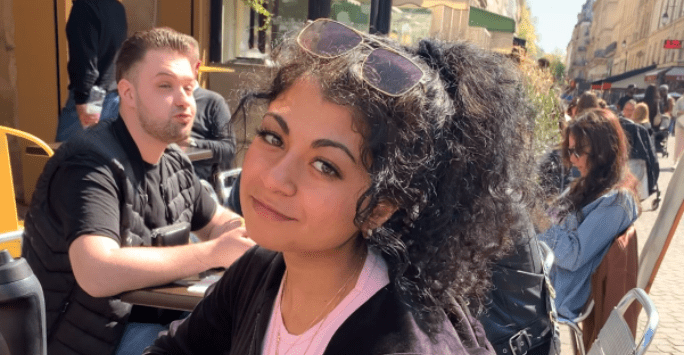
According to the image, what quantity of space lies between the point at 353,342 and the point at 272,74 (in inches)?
24.3

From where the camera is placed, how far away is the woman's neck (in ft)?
4.02

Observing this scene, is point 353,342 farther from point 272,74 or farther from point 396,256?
point 272,74

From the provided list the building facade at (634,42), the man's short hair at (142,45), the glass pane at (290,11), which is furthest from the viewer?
the building facade at (634,42)

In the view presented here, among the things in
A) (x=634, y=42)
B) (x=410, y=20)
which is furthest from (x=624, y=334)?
(x=634, y=42)

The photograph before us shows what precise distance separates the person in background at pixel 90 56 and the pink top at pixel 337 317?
3220 millimetres

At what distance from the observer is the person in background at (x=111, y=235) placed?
199 centimetres

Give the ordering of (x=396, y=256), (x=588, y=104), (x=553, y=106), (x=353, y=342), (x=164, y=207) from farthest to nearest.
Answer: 1. (x=588, y=104)
2. (x=553, y=106)
3. (x=164, y=207)
4. (x=396, y=256)
5. (x=353, y=342)

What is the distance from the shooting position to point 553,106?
4344mm

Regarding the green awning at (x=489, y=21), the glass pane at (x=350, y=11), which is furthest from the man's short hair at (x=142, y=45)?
the green awning at (x=489, y=21)

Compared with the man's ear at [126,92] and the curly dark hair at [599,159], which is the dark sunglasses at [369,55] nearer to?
the man's ear at [126,92]

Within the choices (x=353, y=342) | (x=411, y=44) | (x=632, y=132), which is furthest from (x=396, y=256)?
(x=632, y=132)

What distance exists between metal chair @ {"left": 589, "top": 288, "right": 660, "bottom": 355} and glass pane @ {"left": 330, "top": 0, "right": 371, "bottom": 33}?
17.4 ft

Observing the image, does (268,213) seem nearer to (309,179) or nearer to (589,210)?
(309,179)

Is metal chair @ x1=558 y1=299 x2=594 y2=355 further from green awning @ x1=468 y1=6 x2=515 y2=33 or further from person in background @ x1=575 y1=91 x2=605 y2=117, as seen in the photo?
green awning @ x1=468 y1=6 x2=515 y2=33
